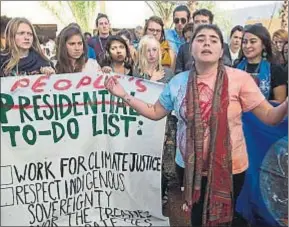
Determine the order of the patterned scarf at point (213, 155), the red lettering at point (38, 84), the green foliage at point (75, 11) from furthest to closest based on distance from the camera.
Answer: the green foliage at point (75, 11), the red lettering at point (38, 84), the patterned scarf at point (213, 155)

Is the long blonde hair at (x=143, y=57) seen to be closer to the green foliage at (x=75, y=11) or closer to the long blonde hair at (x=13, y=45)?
the long blonde hair at (x=13, y=45)

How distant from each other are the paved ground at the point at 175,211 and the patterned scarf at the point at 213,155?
1.02 metres

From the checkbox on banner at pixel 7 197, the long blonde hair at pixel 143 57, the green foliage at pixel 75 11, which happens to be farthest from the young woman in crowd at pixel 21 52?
the green foliage at pixel 75 11

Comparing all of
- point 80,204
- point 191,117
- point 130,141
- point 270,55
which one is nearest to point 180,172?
point 191,117

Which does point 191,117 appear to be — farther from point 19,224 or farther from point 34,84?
point 19,224

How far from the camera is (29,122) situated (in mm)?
3234

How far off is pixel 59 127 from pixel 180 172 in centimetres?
96

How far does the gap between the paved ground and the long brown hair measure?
147 cm

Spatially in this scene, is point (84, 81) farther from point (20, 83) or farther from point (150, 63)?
point (150, 63)

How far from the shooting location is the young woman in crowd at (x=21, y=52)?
12.9ft

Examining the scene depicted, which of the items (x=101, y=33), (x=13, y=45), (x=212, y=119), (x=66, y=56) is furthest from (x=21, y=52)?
(x=101, y=33)

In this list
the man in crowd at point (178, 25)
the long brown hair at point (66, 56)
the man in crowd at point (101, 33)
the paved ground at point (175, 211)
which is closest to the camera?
the paved ground at point (175, 211)

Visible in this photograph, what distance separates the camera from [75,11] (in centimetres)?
2595

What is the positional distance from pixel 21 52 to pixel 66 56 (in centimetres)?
40
